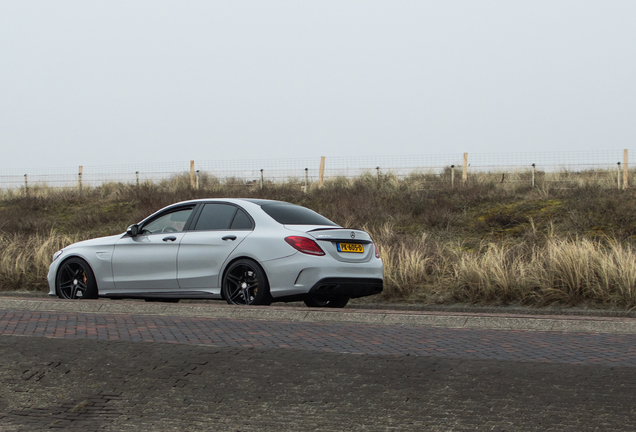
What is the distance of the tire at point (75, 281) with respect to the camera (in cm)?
998

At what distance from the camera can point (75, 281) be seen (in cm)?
1017

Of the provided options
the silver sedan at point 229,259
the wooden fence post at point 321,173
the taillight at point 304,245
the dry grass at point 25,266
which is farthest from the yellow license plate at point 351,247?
the wooden fence post at point 321,173

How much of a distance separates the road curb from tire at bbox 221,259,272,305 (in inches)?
30.2

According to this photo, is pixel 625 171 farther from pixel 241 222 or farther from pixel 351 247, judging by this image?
pixel 241 222

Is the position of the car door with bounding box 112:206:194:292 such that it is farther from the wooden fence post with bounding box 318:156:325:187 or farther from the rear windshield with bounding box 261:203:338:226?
the wooden fence post with bounding box 318:156:325:187

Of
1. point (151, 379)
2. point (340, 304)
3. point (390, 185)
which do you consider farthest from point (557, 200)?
point (151, 379)

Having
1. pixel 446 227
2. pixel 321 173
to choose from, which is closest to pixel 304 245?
pixel 446 227

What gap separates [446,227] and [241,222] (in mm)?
11518

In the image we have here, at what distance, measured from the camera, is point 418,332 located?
20.7 feet

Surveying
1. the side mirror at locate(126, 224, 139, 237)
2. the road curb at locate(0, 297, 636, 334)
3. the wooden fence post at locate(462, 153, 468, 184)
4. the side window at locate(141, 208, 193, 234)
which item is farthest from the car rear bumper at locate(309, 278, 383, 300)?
the wooden fence post at locate(462, 153, 468, 184)

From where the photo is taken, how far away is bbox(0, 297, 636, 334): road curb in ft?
22.0

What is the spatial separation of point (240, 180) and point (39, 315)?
22928 millimetres

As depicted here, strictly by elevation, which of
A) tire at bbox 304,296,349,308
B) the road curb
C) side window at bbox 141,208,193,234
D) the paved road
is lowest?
tire at bbox 304,296,349,308

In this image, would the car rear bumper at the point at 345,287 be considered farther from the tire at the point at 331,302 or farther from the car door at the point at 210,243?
the car door at the point at 210,243
